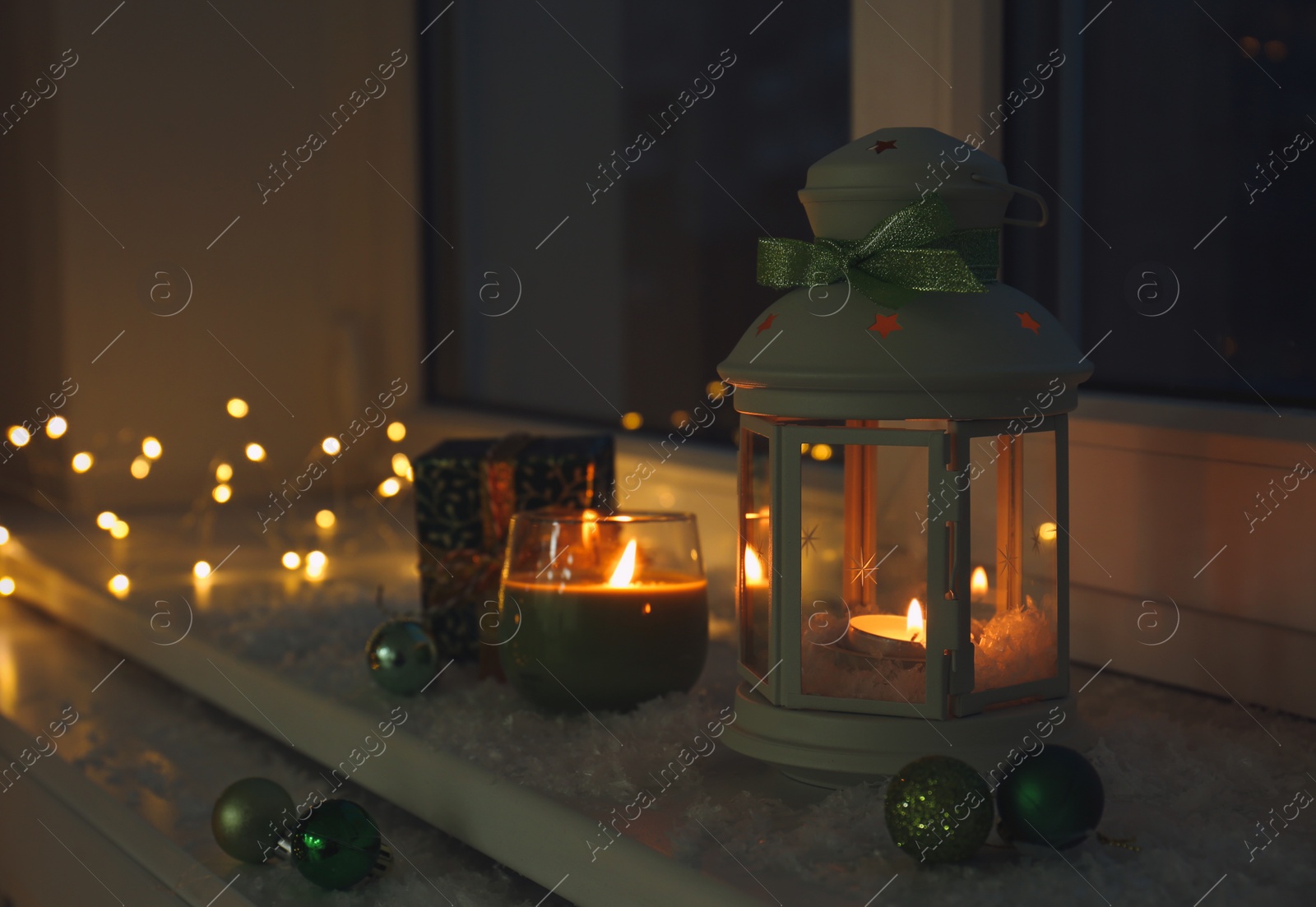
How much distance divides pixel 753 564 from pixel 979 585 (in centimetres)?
14

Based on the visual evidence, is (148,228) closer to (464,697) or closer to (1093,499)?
(464,697)

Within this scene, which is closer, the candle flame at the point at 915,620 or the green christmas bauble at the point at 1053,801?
the green christmas bauble at the point at 1053,801

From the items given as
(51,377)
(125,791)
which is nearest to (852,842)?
(125,791)

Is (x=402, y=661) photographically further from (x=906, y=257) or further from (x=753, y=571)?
(x=906, y=257)

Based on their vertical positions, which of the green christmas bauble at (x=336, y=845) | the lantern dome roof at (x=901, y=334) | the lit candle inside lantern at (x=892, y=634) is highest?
the lantern dome roof at (x=901, y=334)

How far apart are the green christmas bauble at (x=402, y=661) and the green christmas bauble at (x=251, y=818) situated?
0.17m

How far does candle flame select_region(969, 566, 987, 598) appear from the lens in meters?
0.77

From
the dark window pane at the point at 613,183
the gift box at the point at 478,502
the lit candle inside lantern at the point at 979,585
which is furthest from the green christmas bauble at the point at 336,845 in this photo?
the dark window pane at the point at 613,183

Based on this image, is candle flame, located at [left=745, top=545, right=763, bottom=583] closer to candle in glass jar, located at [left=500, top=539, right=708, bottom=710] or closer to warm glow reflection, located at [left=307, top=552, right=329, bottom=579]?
candle in glass jar, located at [left=500, top=539, right=708, bottom=710]

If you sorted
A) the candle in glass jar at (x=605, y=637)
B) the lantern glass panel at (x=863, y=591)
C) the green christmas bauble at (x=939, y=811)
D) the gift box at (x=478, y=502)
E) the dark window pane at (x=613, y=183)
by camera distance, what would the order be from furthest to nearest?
the dark window pane at (x=613, y=183)
the gift box at (x=478, y=502)
the candle in glass jar at (x=605, y=637)
the lantern glass panel at (x=863, y=591)
the green christmas bauble at (x=939, y=811)

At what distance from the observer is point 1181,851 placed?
2.03 feet

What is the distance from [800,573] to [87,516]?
4.66 feet

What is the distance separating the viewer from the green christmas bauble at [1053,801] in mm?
592

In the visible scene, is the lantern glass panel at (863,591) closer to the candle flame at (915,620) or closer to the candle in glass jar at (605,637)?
the candle flame at (915,620)
